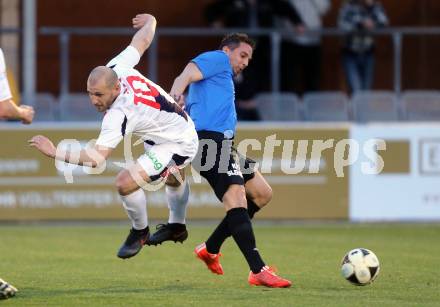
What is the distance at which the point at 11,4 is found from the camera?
19.2 meters

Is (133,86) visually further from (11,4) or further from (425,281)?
(11,4)

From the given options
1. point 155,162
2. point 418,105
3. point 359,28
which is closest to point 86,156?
point 155,162

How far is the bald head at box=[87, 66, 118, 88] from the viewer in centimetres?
858

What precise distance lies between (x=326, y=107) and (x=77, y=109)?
150 inches

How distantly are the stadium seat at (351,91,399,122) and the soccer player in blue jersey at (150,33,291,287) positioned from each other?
25.3 feet

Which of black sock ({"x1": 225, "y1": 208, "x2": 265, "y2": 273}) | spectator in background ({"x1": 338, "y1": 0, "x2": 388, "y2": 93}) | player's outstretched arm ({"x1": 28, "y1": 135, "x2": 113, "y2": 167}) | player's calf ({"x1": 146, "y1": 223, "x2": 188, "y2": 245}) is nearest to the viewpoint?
player's outstretched arm ({"x1": 28, "y1": 135, "x2": 113, "y2": 167})

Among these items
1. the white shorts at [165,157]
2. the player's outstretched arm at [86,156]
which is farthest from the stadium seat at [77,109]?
the player's outstretched arm at [86,156]

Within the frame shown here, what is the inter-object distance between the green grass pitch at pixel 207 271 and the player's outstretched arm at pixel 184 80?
63.1 inches

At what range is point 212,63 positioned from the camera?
31.4 feet

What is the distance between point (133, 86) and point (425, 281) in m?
3.09

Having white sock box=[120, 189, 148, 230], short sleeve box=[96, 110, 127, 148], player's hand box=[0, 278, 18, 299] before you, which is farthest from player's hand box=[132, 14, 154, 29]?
player's hand box=[0, 278, 18, 299]

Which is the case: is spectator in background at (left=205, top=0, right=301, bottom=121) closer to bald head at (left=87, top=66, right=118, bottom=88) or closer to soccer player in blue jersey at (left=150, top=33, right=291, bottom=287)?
soccer player in blue jersey at (left=150, top=33, right=291, bottom=287)

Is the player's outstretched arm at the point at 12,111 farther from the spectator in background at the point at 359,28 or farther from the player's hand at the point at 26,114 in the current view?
the spectator in background at the point at 359,28

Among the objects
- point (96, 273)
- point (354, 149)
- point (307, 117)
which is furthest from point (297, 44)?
point (96, 273)
